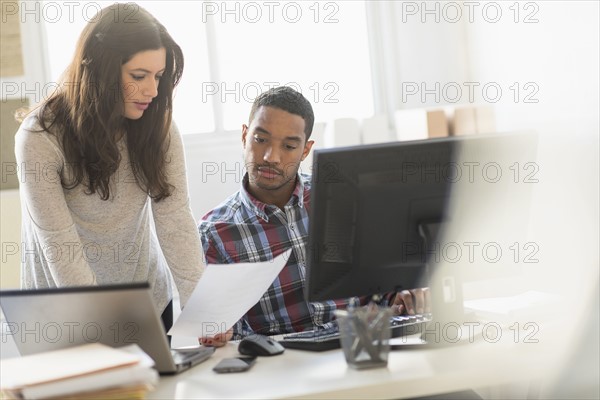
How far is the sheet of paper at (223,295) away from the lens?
62.6 inches

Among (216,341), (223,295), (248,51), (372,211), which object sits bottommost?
(216,341)

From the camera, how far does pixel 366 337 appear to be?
148 centimetres

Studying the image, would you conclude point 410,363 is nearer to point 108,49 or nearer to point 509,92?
point 108,49

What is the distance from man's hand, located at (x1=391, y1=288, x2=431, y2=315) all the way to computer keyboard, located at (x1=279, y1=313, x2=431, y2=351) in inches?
3.7

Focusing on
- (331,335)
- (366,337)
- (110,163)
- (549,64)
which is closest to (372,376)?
(366,337)

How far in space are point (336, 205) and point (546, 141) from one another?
1436mm

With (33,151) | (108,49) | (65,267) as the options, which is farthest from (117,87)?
(65,267)

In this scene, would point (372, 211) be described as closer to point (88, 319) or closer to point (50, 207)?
point (88, 319)

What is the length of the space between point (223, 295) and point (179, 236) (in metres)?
0.40

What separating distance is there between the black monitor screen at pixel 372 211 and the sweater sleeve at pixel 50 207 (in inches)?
20.7

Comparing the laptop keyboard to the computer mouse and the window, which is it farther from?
the window

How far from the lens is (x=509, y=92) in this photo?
3402 millimetres

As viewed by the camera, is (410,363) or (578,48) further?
(578,48)

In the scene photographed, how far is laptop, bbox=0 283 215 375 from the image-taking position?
1.39 meters
